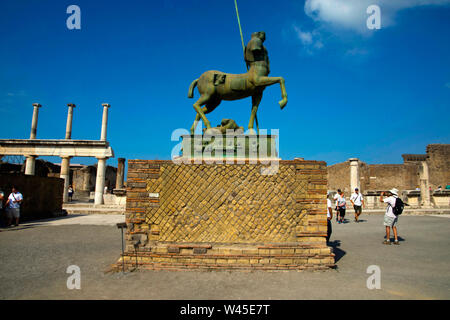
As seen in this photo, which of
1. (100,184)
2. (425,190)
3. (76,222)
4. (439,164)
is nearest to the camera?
(76,222)

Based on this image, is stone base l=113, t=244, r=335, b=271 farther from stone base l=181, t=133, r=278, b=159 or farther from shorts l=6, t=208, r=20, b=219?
shorts l=6, t=208, r=20, b=219

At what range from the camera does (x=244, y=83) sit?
17.6 feet

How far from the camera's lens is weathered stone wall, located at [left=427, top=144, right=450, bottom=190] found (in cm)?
2517

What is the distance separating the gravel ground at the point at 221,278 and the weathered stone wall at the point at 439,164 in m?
24.6

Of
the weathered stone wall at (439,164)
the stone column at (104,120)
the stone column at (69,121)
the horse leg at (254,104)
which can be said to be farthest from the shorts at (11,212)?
the weathered stone wall at (439,164)

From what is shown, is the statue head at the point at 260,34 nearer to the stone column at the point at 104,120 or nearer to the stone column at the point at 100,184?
the stone column at the point at 100,184

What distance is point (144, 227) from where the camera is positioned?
4543 millimetres

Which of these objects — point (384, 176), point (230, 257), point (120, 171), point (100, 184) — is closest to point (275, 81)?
point (230, 257)

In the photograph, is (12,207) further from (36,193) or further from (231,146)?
(231,146)

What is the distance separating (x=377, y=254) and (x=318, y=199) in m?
2.15

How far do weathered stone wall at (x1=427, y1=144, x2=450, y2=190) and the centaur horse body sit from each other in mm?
27883

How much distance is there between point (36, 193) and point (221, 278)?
1093 cm

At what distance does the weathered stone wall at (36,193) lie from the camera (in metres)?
10.3
